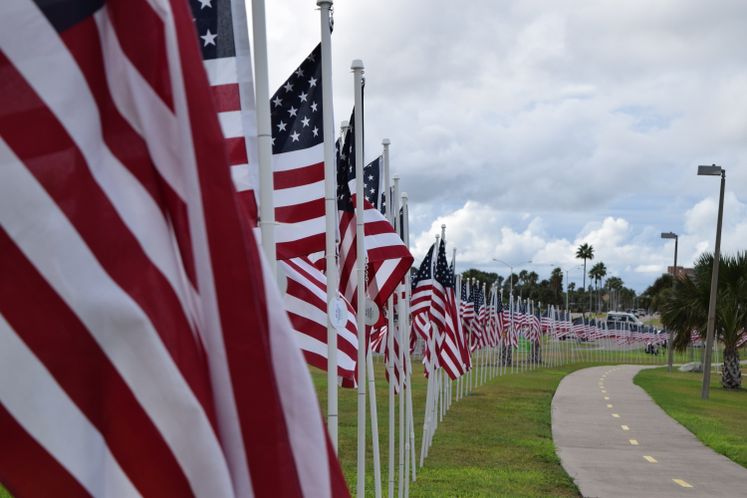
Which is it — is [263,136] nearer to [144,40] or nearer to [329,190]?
[144,40]

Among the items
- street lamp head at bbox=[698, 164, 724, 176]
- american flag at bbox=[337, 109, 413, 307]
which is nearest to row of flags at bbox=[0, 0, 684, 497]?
american flag at bbox=[337, 109, 413, 307]

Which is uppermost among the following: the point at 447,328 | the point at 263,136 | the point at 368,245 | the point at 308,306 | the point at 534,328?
the point at 263,136

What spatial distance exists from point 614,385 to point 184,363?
40.5 metres

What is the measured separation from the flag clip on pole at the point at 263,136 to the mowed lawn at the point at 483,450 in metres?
9.22

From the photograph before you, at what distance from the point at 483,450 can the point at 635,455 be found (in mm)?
2757

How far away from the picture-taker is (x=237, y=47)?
200 inches

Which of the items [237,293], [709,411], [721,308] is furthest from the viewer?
[721,308]

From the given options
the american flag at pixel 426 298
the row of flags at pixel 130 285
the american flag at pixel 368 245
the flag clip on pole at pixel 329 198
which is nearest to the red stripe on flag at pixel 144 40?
the row of flags at pixel 130 285

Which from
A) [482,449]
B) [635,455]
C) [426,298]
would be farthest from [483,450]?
[426,298]

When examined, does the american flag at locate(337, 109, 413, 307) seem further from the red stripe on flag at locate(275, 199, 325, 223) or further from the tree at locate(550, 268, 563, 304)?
the tree at locate(550, 268, 563, 304)

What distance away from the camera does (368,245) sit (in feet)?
36.2

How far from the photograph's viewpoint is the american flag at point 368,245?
9.93 m

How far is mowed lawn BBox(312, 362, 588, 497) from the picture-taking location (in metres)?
14.4

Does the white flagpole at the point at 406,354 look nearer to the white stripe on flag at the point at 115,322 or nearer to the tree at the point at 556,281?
the white stripe on flag at the point at 115,322
